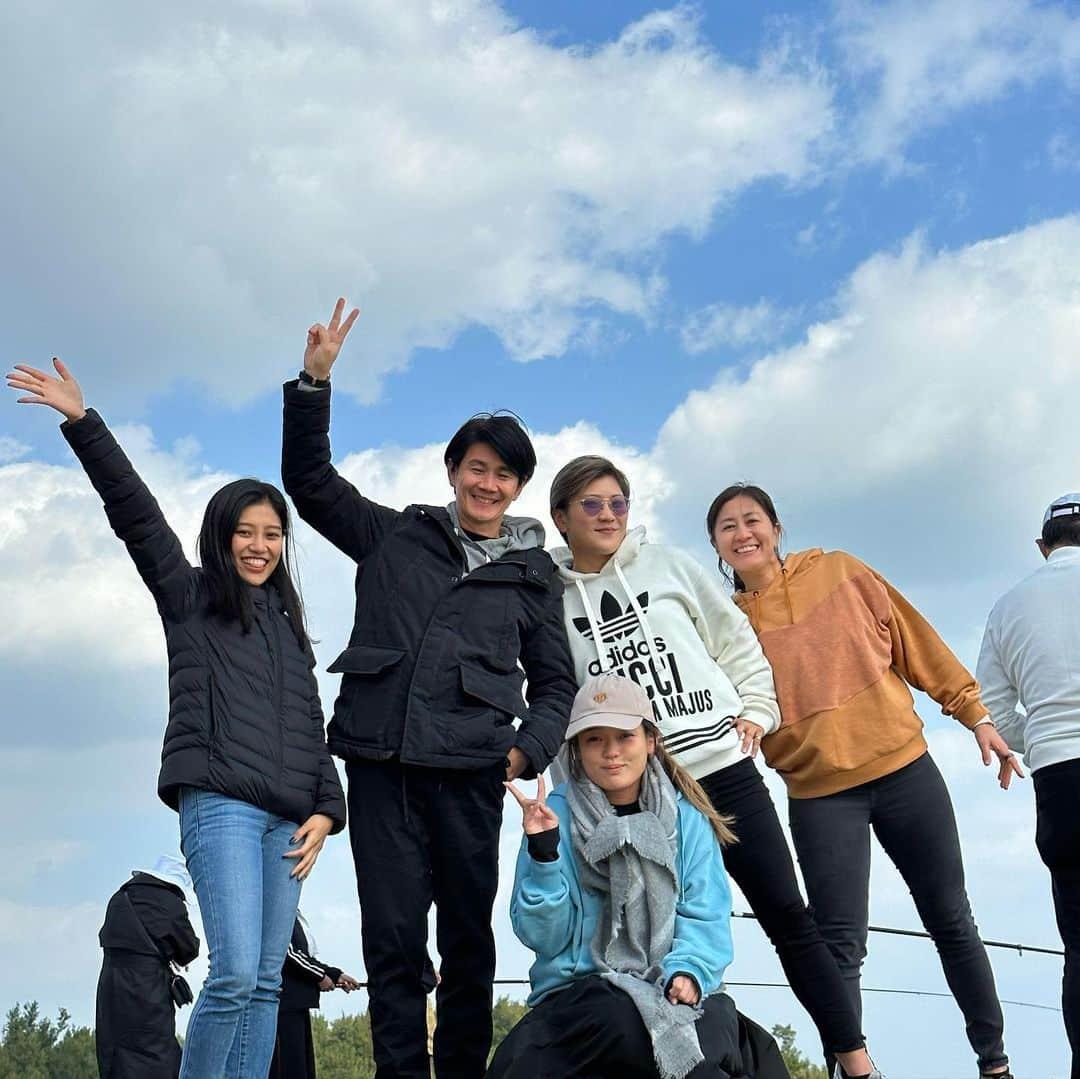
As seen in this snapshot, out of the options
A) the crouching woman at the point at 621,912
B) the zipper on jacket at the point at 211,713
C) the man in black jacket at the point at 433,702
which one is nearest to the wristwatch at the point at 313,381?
the man in black jacket at the point at 433,702

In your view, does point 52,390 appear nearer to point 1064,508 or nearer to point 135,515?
point 135,515

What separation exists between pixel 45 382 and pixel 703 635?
2.42 metres

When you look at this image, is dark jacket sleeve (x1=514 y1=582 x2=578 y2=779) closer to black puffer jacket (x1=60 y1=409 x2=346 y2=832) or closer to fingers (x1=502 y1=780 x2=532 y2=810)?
fingers (x1=502 y1=780 x2=532 y2=810)

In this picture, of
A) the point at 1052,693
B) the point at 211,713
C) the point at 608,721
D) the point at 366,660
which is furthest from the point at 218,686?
the point at 1052,693

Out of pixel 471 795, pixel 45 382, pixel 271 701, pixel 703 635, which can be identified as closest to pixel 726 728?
pixel 703 635

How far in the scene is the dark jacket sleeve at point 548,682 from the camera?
156 inches

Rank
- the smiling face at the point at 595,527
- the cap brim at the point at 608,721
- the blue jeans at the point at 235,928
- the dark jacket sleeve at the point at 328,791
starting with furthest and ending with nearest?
the smiling face at the point at 595,527, the dark jacket sleeve at the point at 328,791, the cap brim at the point at 608,721, the blue jeans at the point at 235,928

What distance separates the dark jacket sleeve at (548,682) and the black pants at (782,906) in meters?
0.61

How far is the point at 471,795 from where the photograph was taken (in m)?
3.84

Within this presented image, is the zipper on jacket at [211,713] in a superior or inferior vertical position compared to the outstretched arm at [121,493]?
inferior

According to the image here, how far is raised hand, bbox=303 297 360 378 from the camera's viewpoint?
407 centimetres

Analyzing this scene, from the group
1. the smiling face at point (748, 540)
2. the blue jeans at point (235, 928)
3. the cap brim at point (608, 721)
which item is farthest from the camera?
the smiling face at point (748, 540)

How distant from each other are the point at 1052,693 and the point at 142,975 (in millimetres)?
3811

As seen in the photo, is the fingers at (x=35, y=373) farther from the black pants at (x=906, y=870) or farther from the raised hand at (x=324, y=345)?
the black pants at (x=906, y=870)
